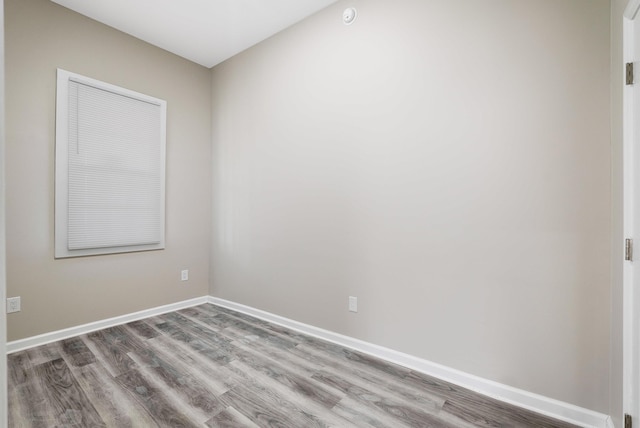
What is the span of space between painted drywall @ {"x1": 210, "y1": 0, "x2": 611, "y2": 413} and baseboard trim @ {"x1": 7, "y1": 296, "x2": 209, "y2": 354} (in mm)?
1145

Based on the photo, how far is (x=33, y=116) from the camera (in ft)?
8.00

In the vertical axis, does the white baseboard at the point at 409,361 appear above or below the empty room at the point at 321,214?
below

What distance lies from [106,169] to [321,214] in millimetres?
2175

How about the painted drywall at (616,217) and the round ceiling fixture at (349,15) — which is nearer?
the painted drywall at (616,217)

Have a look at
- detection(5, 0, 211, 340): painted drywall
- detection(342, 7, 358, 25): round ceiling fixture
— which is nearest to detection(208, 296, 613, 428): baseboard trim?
detection(5, 0, 211, 340): painted drywall

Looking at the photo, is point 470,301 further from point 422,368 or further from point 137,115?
point 137,115

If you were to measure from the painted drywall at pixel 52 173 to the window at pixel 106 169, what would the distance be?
87 millimetres

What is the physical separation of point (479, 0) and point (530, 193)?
128 cm

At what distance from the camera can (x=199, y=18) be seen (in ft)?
9.02
